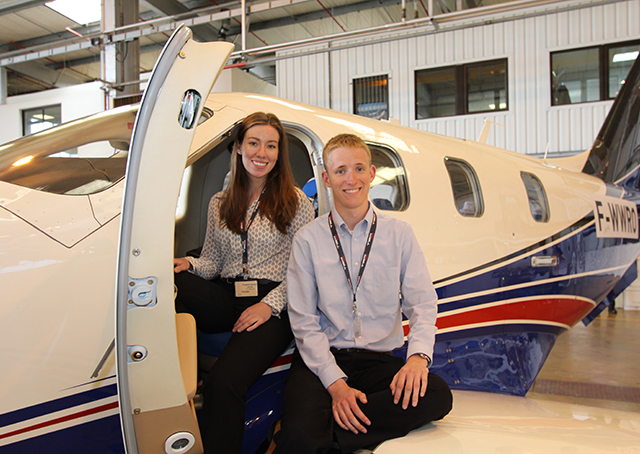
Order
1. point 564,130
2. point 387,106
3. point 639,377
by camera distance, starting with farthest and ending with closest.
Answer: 1. point 387,106
2. point 564,130
3. point 639,377

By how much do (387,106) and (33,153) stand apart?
368 inches

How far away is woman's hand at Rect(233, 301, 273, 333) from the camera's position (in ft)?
6.73

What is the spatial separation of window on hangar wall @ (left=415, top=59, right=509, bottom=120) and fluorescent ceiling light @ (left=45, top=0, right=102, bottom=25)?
6640 millimetres

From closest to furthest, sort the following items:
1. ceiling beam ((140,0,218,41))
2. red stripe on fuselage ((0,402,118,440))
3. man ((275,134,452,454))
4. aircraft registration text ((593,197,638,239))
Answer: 1. red stripe on fuselage ((0,402,118,440))
2. man ((275,134,452,454))
3. aircraft registration text ((593,197,638,239))
4. ceiling beam ((140,0,218,41))

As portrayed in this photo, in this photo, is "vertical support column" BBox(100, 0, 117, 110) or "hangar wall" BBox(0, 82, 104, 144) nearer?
"vertical support column" BBox(100, 0, 117, 110)

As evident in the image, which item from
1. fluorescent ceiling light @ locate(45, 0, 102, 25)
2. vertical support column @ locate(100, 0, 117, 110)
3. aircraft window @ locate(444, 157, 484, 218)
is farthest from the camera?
fluorescent ceiling light @ locate(45, 0, 102, 25)

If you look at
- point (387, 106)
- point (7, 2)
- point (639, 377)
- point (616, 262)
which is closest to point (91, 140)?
point (616, 262)

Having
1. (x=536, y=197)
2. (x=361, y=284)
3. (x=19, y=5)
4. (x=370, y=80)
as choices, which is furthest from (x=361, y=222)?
(x=370, y=80)

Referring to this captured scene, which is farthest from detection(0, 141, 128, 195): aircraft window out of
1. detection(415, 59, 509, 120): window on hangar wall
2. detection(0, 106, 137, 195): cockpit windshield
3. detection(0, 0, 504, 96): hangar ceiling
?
detection(415, 59, 509, 120): window on hangar wall

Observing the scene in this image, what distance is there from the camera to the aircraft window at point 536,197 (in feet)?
13.0

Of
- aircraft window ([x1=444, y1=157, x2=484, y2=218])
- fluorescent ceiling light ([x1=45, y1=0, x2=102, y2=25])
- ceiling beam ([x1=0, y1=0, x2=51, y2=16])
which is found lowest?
aircraft window ([x1=444, y1=157, x2=484, y2=218])

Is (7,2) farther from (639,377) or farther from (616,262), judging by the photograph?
(639,377)

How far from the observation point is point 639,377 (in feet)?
18.1

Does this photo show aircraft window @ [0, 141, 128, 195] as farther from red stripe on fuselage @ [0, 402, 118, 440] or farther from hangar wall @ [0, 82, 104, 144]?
hangar wall @ [0, 82, 104, 144]
